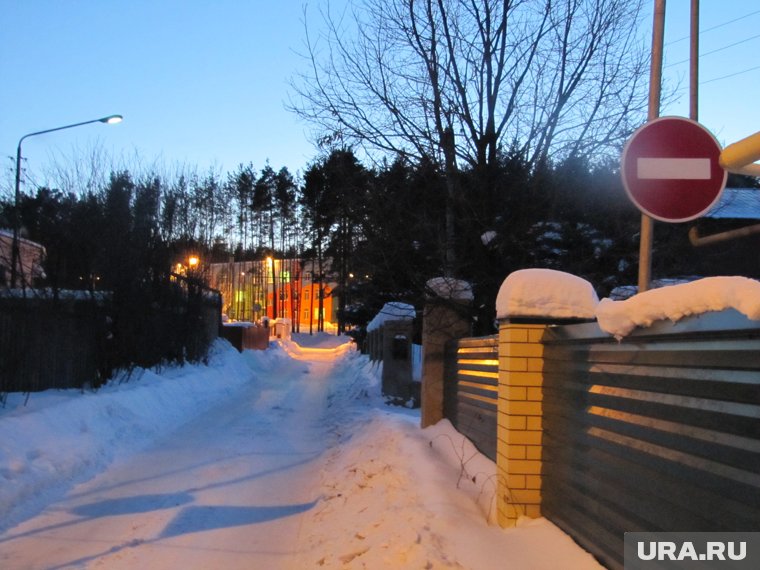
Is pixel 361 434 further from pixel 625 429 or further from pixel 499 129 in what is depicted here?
pixel 625 429

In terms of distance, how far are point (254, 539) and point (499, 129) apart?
7929 mm

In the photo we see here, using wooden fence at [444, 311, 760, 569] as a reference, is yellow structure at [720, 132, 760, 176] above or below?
above

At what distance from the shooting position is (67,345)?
1377cm

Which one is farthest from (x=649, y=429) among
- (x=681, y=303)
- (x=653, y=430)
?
(x=681, y=303)

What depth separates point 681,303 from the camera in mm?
3373

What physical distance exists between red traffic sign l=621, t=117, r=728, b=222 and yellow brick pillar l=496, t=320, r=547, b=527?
1.40m

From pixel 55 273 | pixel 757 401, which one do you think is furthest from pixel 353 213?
pixel 757 401

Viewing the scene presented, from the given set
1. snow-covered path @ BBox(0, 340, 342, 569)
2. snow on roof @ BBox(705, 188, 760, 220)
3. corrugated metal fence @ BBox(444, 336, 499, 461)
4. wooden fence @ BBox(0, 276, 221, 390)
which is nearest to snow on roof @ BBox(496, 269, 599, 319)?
corrugated metal fence @ BBox(444, 336, 499, 461)

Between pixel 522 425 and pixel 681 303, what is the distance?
2.46 metres

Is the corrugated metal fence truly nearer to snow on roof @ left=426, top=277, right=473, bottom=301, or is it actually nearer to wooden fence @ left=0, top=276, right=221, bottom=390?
snow on roof @ left=426, top=277, right=473, bottom=301

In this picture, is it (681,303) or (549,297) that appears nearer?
(681,303)

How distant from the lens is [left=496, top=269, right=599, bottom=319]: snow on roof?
5.54m

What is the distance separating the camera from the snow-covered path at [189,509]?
6.00 m

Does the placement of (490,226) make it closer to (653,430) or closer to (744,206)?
(653,430)
